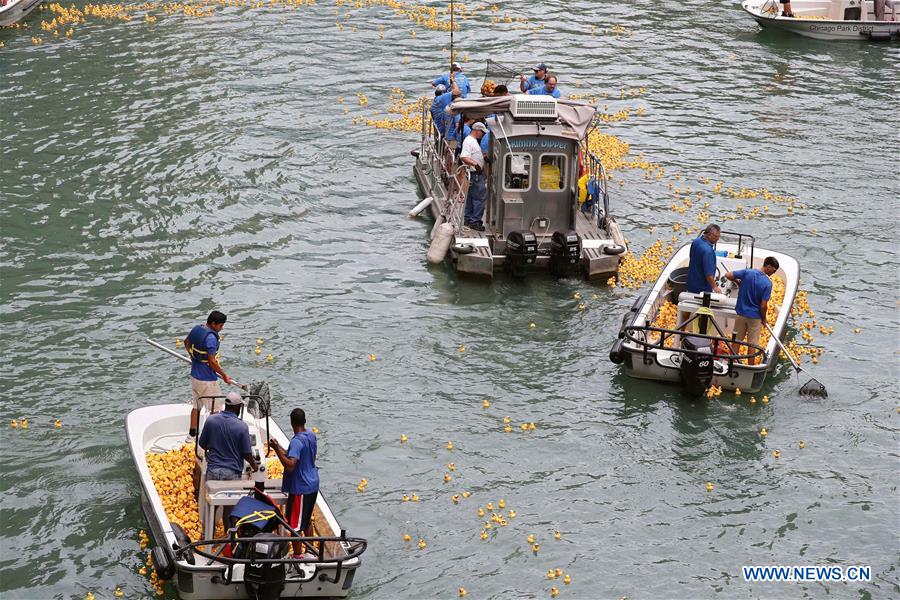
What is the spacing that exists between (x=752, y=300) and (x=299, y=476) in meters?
8.44

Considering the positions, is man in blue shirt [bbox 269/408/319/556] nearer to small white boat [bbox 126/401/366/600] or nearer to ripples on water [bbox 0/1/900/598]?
small white boat [bbox 126/401/366/600]

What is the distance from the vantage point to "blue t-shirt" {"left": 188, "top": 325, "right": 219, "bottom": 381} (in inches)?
634

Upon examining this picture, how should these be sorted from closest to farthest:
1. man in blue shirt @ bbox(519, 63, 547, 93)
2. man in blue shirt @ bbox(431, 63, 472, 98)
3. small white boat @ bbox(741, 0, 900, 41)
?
1. man in blue shirt @ bbox(431, 63, 472, 98)
2. man in blue shirt @ bbox(519, 63, 547, 93)
3. small white boat @ bbox(741, 0, 900, 41)

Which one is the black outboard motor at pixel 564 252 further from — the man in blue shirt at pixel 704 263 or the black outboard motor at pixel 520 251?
the man in blue shirt at pixel 704 263

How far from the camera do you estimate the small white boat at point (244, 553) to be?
13188mm

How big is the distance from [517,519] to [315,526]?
2882 mm

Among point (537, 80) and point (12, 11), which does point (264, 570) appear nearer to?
point (537, 80)

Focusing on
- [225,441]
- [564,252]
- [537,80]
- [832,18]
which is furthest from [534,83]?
[832,18]

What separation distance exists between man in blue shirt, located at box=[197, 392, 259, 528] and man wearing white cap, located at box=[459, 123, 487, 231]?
1011 cm

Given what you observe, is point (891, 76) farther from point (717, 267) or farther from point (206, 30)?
point (206, 30)

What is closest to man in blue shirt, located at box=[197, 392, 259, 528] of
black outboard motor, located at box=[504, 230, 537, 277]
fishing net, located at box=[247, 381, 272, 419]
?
fishing net, located at box=[247, 381, 272, 419]

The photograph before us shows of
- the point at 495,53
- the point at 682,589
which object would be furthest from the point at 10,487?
the point at 495,53

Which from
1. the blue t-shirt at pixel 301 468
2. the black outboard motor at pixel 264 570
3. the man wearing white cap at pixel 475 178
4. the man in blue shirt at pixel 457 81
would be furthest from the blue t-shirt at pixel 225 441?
the man in blue shirt at pixel 457 81

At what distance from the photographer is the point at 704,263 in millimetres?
19641
